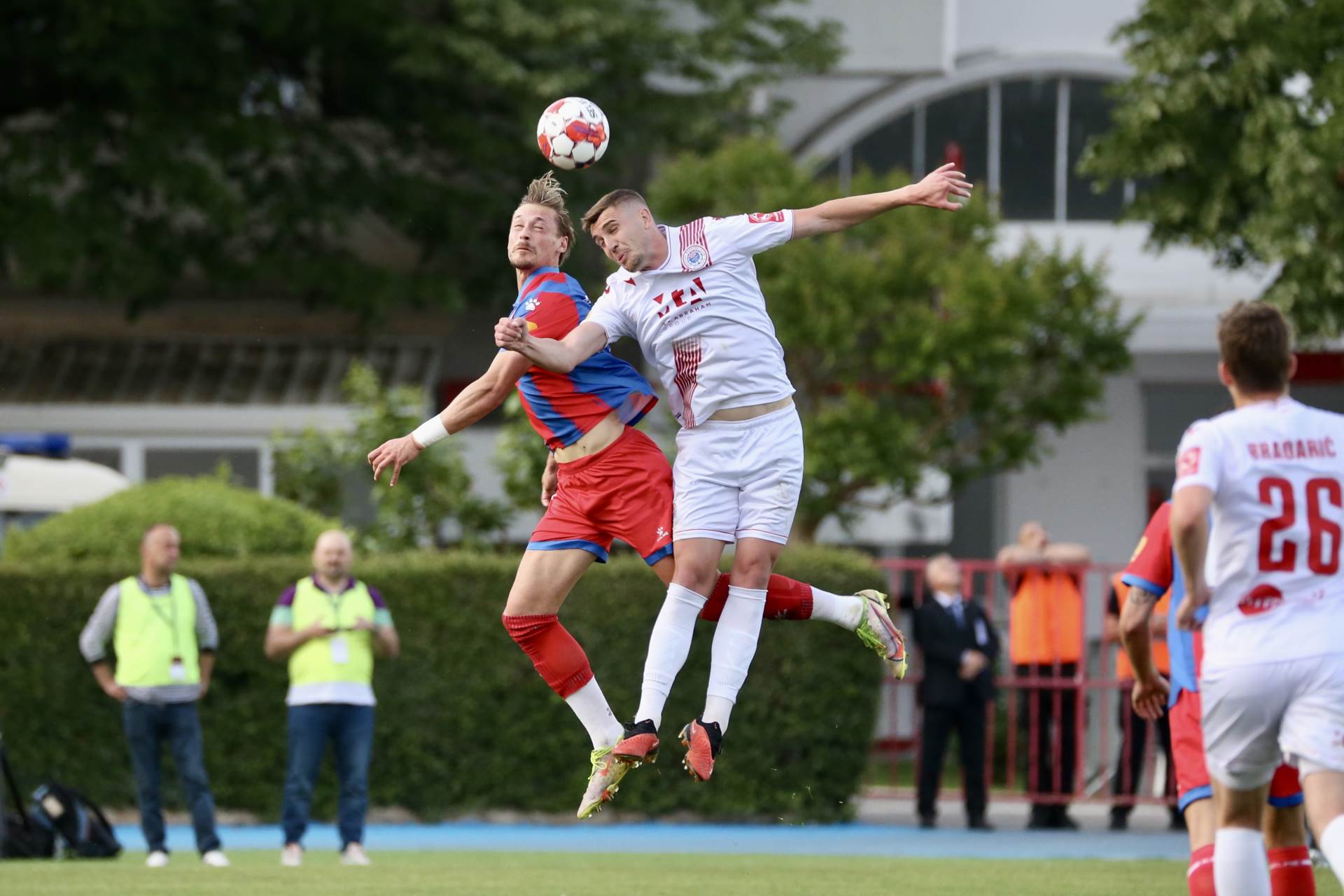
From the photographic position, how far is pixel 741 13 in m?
25.5

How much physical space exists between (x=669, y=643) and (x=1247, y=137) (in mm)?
11509

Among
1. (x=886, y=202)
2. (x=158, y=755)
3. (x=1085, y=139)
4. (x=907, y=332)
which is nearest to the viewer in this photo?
(x=886, y=202)

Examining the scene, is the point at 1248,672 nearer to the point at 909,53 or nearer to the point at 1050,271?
the point at 1050,271

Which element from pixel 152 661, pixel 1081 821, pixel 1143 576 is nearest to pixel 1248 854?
pixel 1143 576

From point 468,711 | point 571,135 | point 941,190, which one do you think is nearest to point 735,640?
point 941,190

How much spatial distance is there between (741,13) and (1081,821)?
41.7ft

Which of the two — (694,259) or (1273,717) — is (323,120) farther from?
(1273,717)

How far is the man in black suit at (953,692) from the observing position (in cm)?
1720

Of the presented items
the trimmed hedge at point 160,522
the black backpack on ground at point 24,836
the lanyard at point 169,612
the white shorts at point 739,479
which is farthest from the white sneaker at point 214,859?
the white shorts at point 739,479

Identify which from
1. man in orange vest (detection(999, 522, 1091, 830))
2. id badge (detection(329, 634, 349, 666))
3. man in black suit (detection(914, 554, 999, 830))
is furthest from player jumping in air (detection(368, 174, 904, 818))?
man in orange vest (detection(999, 522, 1091, 830))

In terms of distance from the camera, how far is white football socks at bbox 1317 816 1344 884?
19.0 feet

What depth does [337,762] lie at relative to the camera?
14.3 meters

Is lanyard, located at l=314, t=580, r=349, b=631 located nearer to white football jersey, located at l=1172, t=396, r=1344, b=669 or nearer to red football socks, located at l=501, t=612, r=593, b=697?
red football socks, located at l=501, t=612, r=593, b=697

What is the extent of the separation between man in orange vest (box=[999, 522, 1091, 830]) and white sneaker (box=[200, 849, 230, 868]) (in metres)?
8.09
